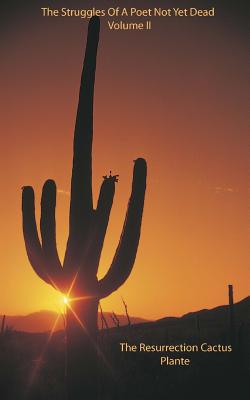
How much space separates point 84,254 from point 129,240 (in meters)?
0.91

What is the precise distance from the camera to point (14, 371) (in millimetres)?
15969

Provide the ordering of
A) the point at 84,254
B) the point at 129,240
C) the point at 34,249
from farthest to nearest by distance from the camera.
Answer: the point at 34,249 → the point at 129,240 → the point at 84,254

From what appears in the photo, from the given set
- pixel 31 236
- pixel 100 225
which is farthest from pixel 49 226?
pixel 100 225

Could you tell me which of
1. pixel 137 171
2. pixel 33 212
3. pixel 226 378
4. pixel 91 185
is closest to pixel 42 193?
pixel 33 212

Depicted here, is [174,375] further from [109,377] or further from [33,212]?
[33,212]

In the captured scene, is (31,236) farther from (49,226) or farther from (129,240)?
(129,240)

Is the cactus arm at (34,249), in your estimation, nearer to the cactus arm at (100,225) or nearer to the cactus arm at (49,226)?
the cactus arm at (49,226)

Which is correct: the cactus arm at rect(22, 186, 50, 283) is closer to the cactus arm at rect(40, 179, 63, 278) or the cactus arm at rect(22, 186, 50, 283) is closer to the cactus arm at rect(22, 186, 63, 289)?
the cactus arm at rect(22, 186, 63, 289)

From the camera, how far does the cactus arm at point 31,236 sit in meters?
10.5

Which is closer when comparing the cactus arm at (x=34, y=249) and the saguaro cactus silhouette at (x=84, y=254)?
the saguaro cactus silhouette at (x=84, y=254)

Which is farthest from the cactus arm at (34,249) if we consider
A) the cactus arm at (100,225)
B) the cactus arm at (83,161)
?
the cactus arm at (83,161)

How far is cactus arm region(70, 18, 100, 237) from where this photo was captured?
10.1 m

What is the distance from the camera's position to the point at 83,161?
10094 millimetres

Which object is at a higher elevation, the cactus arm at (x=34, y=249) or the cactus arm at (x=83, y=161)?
the cactus arm at (x=83, y=161)
